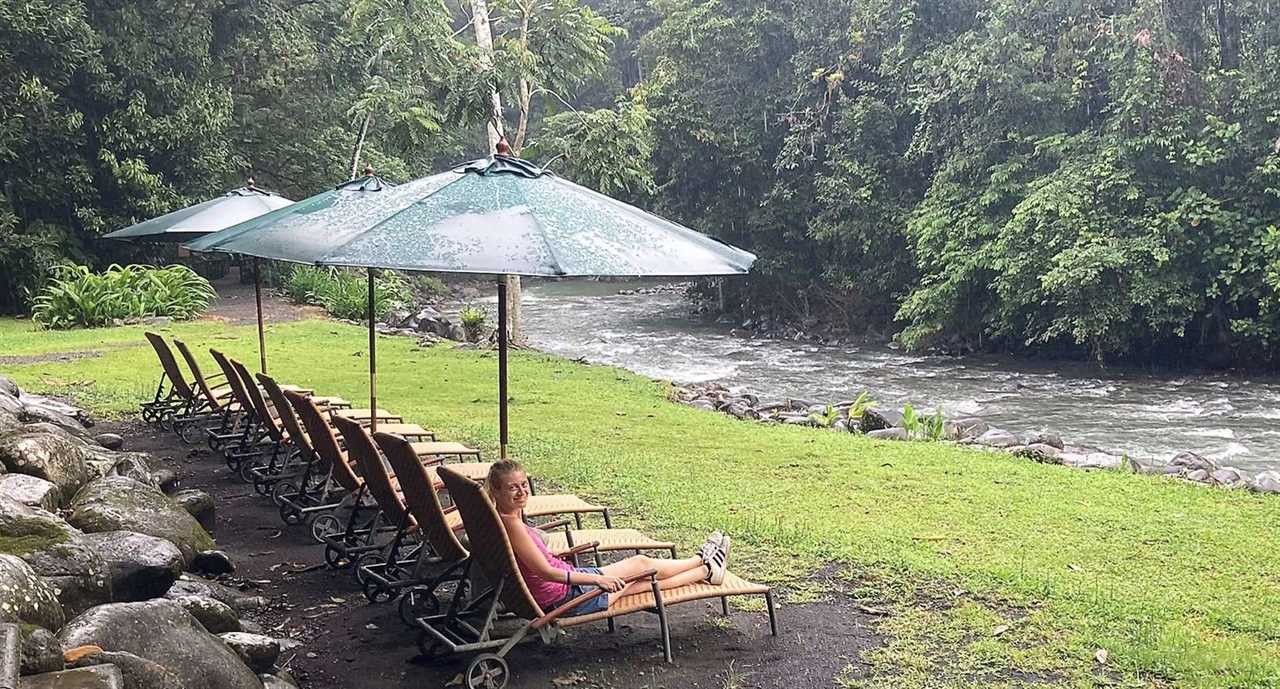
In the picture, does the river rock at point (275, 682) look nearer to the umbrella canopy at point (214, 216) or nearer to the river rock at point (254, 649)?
the river rock at point (254, 649)

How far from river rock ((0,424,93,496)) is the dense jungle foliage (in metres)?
11.6

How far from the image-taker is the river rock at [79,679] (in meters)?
2.38

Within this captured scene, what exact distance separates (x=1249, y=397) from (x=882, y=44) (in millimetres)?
11539

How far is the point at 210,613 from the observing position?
3.80 meters

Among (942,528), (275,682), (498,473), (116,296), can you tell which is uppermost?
(116,296)

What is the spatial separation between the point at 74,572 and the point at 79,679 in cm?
110

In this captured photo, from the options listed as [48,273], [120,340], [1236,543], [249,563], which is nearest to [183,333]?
[120,340]

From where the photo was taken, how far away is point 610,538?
4602mm

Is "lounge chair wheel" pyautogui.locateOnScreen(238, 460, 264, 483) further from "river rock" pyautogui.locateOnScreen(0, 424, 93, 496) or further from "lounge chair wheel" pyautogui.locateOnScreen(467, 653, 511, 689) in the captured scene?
"lounge chair wheel" pyautogui.locateOnScreen(467, 653, 511, 689)

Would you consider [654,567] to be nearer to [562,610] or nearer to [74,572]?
[562,610]

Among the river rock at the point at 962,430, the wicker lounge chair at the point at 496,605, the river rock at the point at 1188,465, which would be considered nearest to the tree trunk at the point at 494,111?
the river rock at the point at 962,430

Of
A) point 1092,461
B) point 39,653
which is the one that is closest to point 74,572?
point 39,653

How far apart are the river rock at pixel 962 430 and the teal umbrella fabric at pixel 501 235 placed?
694 cm

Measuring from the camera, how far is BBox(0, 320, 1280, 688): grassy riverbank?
13.6ft
